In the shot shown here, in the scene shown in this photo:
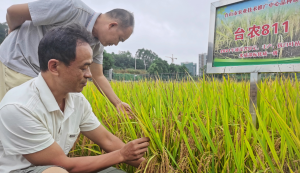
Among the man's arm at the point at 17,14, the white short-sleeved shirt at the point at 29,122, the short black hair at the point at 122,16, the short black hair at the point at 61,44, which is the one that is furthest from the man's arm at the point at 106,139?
the man's arm at the point at 17,14

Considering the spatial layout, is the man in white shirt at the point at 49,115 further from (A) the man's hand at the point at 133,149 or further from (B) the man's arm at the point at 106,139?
(B) the man's arm at the point at 106,139

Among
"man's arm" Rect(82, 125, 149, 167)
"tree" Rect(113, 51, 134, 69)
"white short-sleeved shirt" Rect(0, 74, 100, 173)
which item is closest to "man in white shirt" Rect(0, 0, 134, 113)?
"man's arm" Rect(82, 125, 149, 167)

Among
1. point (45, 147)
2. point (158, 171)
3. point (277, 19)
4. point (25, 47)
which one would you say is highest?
point (277, 19)

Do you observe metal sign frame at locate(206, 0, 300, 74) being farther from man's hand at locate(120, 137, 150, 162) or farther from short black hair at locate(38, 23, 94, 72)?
short black hair at locate(38, 23, 94, 72)

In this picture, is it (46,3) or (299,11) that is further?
(46,3)

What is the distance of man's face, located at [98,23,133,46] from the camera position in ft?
5.48

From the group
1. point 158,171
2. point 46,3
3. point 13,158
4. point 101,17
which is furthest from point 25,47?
point 158,171

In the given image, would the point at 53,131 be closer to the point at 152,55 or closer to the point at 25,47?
the point at 25,47

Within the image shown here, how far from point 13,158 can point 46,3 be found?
37.9 inches

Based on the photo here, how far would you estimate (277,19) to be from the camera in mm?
1399

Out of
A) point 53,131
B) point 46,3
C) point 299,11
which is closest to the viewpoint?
point 53,131

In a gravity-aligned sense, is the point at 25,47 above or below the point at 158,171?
above

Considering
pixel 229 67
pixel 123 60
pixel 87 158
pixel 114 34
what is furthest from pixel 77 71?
pixel 123 60

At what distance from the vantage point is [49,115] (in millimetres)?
1159
